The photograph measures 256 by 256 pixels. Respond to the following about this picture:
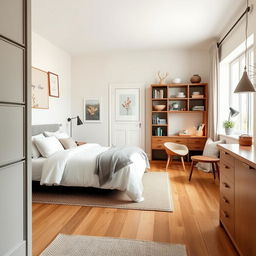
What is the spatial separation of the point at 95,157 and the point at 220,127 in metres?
3.12

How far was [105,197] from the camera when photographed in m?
3.26

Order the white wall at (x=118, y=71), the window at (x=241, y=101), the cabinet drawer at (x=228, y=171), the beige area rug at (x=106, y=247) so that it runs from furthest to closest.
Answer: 1. the white wall at (x=118, y=71)
2. the window at (x=241, y=101)
3. the cabinet drawer at (x=228, y=171)
4. the beige area rug at (x=106, y=247)

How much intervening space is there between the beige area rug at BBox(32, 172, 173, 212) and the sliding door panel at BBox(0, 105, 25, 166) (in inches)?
66.4

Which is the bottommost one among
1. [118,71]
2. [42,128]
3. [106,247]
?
[106,247]

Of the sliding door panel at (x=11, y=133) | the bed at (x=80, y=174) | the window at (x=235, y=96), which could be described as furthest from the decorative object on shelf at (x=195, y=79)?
the sliding door panel at (x=11, y=133)

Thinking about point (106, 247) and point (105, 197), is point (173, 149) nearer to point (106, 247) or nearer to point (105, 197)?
point (105, 197)

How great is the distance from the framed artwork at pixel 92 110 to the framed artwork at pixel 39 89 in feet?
4.63

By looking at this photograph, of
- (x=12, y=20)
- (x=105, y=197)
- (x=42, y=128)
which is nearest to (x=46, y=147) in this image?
(x=42, y=128)

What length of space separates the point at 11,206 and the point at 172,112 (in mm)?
4826

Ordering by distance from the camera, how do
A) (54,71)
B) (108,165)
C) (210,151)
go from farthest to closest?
(54,71)
(210,151)
(108,165)

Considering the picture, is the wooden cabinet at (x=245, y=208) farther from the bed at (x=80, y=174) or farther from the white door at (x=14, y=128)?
the white door at (x=14, y=128)

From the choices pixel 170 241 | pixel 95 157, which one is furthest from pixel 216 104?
pixel 170 241

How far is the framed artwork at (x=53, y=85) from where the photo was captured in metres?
5.16

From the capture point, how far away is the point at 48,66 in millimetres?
5152
